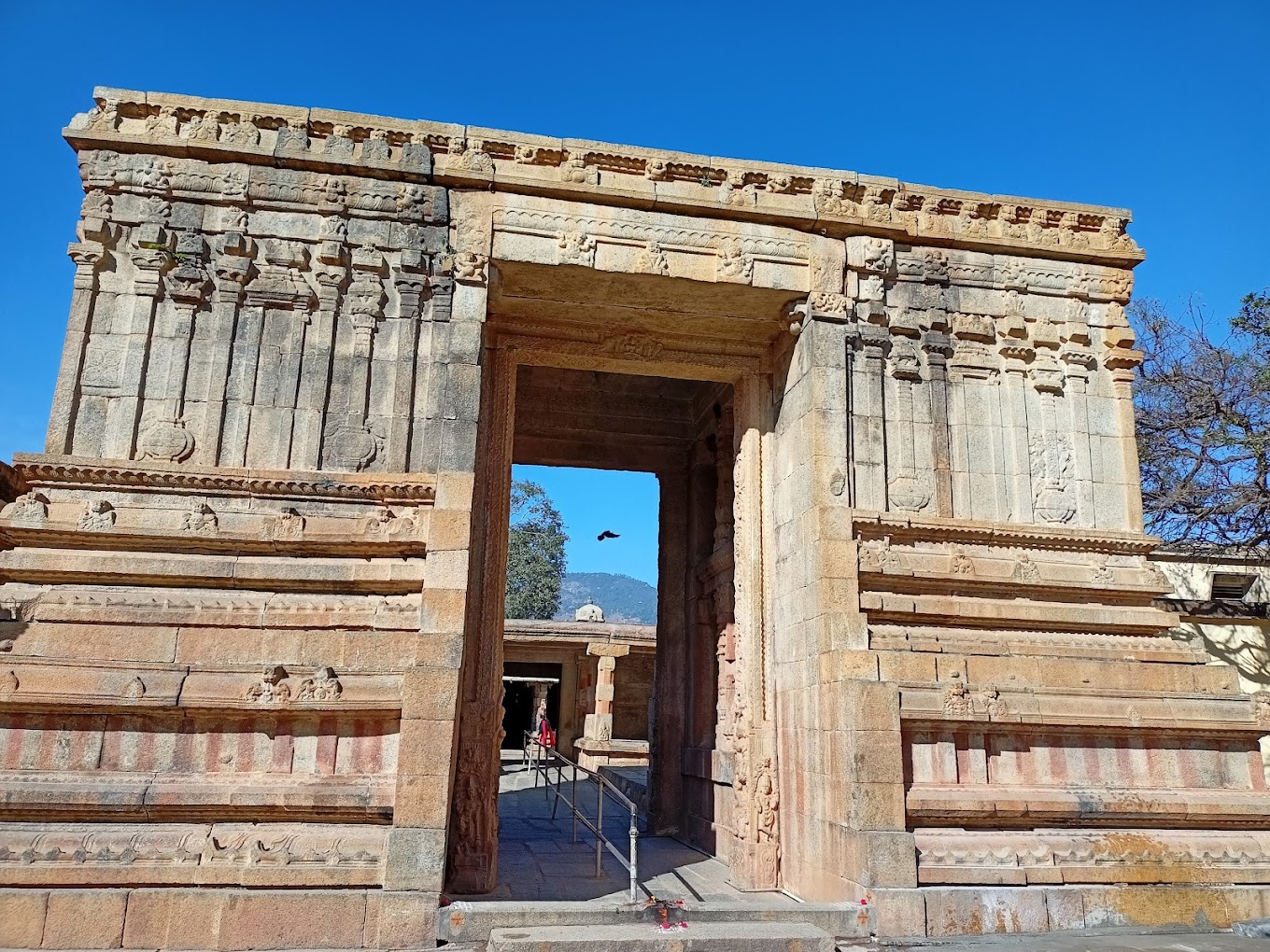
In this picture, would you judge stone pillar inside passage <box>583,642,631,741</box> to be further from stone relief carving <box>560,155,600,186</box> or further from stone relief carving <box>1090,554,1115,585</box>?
stone relief carving <box>560,155,600,186</box>

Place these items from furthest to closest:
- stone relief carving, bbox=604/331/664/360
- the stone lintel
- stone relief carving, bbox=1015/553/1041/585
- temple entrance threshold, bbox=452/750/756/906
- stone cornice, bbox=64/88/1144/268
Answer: the stone lintel → stone relief carving, bbox=604/331/664/360 → stone relief carving, bbox=1015/553/1041/585 → stone cornice, bbox=64/88/1144/268 → temple entrance threshold, bbox=452/750/756/906

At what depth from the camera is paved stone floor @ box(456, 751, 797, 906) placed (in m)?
8.48

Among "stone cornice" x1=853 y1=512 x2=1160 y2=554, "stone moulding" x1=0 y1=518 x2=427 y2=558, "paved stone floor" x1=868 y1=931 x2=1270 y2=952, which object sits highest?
"stone cornice" x1=853 y1=512 x2=1160 y2=554

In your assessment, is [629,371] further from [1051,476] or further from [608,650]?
[608,650]

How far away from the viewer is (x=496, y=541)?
9.28 metres

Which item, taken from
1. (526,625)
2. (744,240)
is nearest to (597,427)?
(744,240)

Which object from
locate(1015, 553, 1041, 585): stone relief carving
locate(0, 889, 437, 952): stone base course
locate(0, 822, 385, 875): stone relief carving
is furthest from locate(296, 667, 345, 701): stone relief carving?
locate(1015, 553, 1041, 585): stone relief carving

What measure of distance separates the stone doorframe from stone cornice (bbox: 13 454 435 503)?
36.5 inches

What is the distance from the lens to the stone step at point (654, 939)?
21.8 ft

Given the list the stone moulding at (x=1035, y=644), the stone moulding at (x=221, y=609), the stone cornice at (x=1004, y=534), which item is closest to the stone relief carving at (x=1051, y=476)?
the stone cornice at (x=1004, y=534)

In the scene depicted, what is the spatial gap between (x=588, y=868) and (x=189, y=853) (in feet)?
13.1

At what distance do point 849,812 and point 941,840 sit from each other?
79 centimetres

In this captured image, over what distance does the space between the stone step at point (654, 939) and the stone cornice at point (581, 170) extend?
6244 millimetres

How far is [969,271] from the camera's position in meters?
9.94
